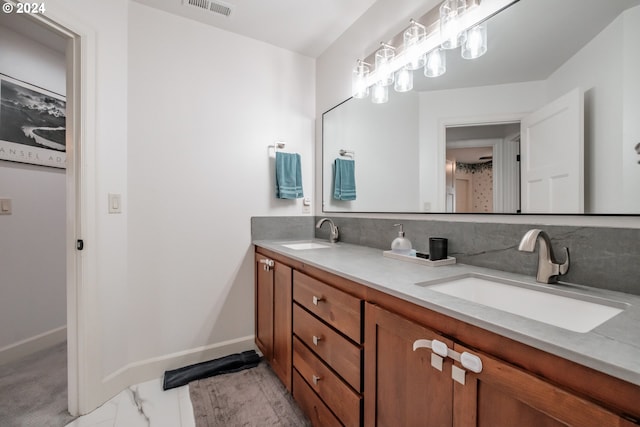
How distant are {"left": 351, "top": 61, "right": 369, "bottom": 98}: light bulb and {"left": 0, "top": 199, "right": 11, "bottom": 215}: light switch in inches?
101

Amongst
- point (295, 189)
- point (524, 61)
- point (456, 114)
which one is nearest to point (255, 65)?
point (295, 189)

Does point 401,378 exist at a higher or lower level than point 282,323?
higher

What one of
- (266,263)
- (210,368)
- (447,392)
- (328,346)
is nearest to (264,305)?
(266,263)

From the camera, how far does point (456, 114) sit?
140 cm

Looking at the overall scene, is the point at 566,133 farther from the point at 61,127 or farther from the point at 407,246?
the point at 61,127

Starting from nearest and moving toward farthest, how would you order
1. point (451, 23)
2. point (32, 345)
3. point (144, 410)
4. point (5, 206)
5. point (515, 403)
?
1. point (515, 403)
2. point (451, 23)
3. point (144, 410)
4. point (5, 206)
5. point (32, 345)

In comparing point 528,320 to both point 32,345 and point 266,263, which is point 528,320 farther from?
point 32,345

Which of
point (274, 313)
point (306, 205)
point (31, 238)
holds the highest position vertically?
point (306, 205)

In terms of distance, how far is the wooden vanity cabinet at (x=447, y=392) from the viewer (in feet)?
1.72

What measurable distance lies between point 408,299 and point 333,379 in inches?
23.0

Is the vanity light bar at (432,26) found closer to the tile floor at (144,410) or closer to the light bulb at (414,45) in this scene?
the light bulb at (414,45)

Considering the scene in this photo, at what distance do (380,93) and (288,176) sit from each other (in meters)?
0.91

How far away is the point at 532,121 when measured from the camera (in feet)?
3.60

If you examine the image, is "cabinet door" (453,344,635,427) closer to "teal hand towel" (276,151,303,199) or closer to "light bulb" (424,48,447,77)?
"light bulb" (424,48,447,77)
